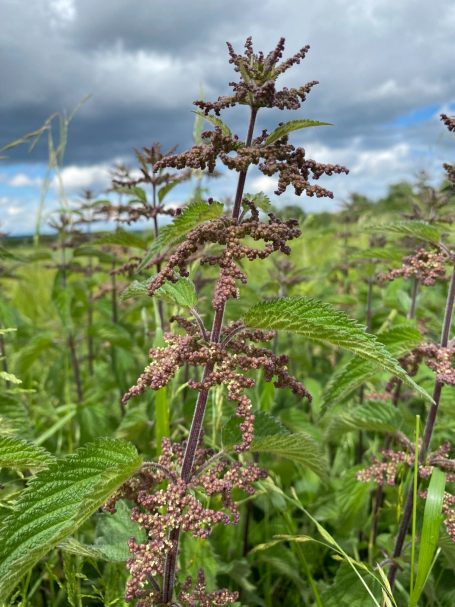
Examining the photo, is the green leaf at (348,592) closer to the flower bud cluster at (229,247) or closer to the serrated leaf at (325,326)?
the serrated leaf at (325,326)

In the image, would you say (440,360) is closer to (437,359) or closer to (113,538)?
(437,359)

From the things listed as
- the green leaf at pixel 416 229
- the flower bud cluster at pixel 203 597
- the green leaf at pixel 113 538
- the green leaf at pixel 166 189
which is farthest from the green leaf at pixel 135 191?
the flower bud cluster at pixel 203 597

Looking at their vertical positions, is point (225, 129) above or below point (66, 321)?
above

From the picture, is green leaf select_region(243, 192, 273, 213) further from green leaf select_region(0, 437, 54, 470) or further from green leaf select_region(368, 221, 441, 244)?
green leaf select_region(0, 437, 54, 470)

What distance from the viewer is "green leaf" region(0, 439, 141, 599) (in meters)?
1.54

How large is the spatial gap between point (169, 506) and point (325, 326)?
792 millimetres

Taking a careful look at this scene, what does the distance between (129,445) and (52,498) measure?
28 cm

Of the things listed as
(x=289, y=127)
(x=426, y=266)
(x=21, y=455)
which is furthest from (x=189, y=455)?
(x=426, y=266)

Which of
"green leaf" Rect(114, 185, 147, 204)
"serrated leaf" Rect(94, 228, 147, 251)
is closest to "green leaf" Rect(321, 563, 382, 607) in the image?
"serrated leaf" Rect(94, 228, 147, 251)

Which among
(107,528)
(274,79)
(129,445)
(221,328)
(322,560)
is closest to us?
(129,445)

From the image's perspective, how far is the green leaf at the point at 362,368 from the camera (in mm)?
2492

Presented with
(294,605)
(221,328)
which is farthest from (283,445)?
(294,605)

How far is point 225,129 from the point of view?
199 cm

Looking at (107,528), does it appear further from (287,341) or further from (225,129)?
(287,341)
